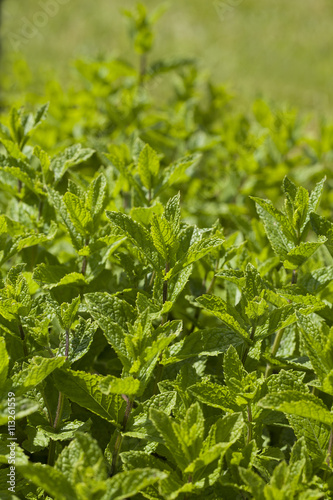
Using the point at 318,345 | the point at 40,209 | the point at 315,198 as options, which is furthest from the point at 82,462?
the point at 40,209

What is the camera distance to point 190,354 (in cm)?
150

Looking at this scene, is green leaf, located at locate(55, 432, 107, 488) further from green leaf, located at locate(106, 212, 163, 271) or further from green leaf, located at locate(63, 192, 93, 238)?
green leaf, located at locate(63, 192, 93, 238)

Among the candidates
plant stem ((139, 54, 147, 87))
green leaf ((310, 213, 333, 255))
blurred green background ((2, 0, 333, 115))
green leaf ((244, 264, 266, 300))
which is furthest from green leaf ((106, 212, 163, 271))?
blurred green background ((2, 0, 333, 115))

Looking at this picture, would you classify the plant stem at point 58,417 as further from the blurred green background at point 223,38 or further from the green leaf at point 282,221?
the blurred green background at point 223,38

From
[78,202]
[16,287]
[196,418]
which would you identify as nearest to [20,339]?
[16,287]

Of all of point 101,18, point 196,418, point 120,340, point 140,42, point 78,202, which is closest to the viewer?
point 196,418

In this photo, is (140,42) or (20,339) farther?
(140,42)

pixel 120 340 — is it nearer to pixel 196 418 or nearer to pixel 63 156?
pixel 196 418

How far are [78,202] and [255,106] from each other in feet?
7.67

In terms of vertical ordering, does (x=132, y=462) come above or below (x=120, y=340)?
below

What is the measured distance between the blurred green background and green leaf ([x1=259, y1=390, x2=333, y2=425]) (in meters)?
8.47

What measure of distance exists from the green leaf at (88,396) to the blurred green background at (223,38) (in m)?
8.48

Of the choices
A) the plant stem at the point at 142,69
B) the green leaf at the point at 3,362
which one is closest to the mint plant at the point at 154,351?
the green leaf at the point at 3,362

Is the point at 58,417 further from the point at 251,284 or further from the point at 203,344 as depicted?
the point at 251,284
